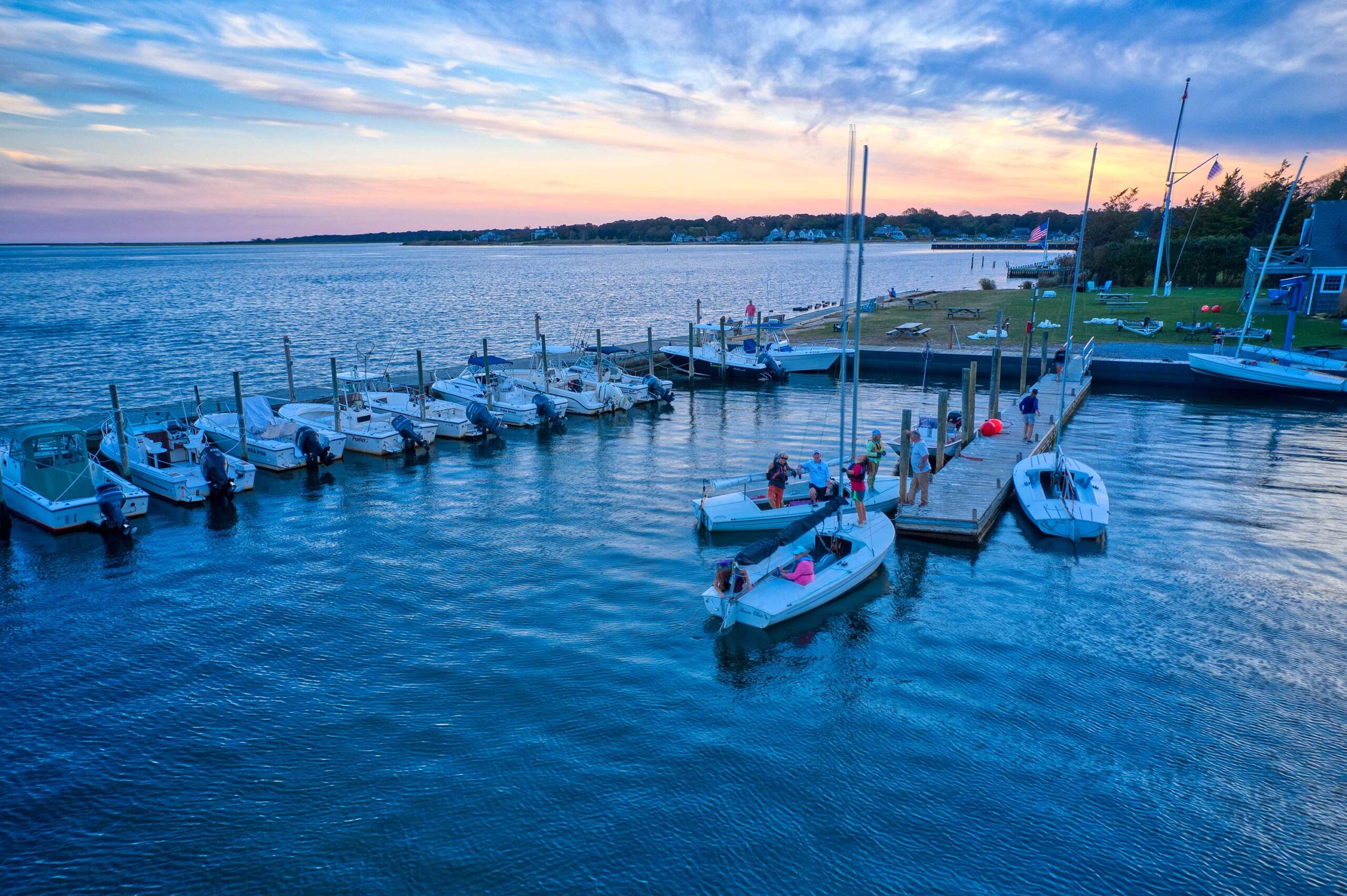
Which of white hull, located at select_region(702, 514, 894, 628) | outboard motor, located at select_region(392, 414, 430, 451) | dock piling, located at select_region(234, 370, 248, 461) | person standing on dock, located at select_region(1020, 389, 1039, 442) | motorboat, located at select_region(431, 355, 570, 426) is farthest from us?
motorboat, located at select_region(431, 355, 570, 426)

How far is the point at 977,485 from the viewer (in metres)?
22.8

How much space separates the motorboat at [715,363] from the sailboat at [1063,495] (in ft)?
69.4

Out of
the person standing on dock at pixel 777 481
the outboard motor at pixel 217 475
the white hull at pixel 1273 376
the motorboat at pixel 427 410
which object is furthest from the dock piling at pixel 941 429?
the outboard motor at pixel 217 475

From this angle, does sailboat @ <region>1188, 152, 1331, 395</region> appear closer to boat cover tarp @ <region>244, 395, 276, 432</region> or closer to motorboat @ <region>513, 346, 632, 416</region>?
motorboat @ <region>513, 346, 632, 416</region>

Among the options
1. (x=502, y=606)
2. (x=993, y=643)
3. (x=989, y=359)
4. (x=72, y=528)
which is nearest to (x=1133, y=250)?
(x=989, y=359)

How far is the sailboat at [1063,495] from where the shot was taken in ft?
65.5

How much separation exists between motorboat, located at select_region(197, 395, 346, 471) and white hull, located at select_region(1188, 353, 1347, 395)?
3972 centimetres

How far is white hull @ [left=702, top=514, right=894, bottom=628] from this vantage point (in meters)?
15.6

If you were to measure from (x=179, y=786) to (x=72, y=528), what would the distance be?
46.8 ft

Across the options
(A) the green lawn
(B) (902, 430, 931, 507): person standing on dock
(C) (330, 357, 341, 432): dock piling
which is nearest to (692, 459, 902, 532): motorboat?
(B) (902, 430, 931, 507): person standing on dock

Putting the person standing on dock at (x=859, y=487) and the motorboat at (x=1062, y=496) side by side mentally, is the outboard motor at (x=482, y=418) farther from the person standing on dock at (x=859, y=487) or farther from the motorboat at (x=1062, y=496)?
the motorboat at (x=1062, y=496)

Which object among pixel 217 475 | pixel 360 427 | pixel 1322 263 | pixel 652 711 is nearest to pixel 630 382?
pixel 360 427

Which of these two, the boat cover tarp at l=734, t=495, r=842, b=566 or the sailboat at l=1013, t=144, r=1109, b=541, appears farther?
the sailboat at l=1013, t=144, r=1109, b=541

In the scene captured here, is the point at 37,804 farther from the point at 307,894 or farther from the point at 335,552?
the point at 335,552
